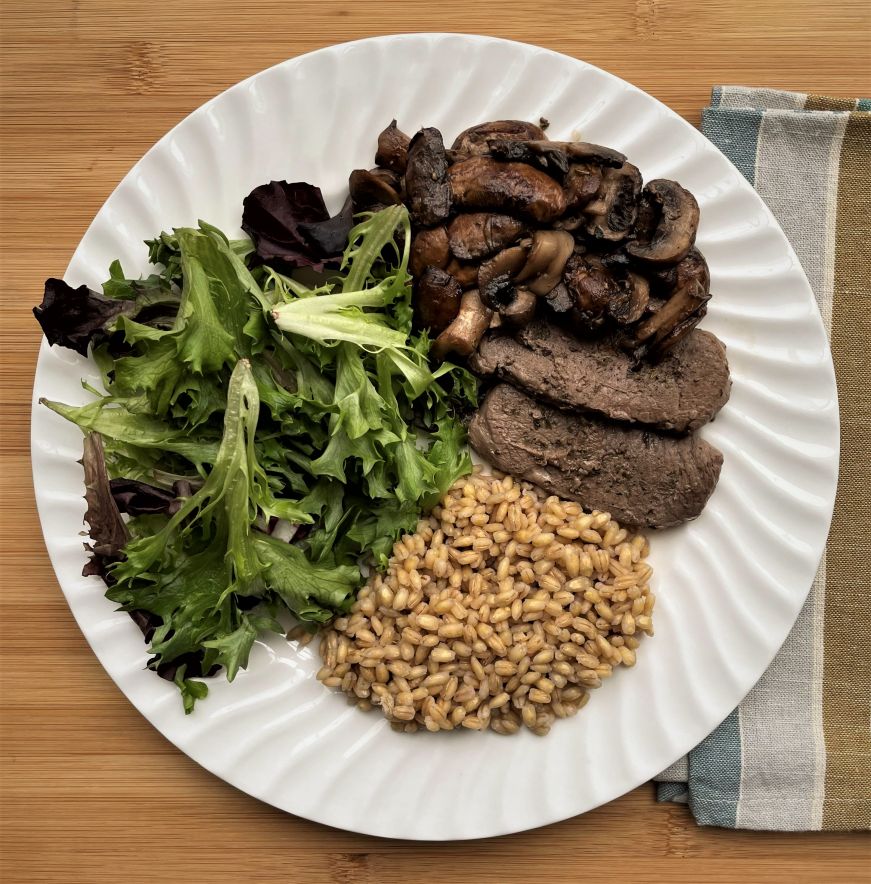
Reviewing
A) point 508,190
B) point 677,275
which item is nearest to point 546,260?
point 508,190

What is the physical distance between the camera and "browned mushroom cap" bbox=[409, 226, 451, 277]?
2.76 metres

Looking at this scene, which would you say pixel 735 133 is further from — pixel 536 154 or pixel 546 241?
pixel 546 241

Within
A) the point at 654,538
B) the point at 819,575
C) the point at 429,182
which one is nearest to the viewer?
the point at 429,182

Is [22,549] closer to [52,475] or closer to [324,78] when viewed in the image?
[52,475]

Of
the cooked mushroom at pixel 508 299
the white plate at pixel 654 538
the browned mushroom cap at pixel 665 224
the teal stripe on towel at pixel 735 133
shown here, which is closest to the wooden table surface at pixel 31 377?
the teal stripe on towel at pixel 735 133

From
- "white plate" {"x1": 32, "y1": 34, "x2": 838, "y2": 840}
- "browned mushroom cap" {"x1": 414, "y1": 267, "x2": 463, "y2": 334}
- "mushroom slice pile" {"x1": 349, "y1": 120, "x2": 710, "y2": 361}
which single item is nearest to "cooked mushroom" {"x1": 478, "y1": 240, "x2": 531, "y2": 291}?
"mushroom slice pile" {"x1": 349, "y1": 120, "x2": 710, "y2": 361}

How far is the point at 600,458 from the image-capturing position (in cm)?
292

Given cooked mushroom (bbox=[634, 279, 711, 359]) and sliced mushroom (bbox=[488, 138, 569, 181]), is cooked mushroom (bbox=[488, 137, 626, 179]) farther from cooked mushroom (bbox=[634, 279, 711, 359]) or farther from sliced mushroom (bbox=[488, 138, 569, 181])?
cooked mushroom (bbox=[634, 279, 711, 359])

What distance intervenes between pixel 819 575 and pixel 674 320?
1.42m

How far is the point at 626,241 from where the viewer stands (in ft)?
9.22

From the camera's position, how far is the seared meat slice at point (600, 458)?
9.48 feet

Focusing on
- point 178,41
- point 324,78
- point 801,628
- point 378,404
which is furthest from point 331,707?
point 178,41

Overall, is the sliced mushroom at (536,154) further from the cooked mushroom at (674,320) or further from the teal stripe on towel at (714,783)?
the teal stripe on towel at (714,783)

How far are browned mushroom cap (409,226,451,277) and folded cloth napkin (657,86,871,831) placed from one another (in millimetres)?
1443
